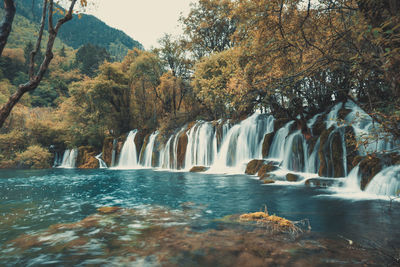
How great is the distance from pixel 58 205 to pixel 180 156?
16.0 m

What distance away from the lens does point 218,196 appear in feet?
32.9

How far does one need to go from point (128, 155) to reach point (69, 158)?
10.2 metres

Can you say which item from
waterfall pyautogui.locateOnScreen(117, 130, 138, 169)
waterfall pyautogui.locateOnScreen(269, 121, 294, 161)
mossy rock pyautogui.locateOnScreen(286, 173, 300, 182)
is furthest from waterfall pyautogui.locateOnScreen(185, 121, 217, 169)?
mossy rock pyautogui.locateOnScreen(286, 173, 300, 182)

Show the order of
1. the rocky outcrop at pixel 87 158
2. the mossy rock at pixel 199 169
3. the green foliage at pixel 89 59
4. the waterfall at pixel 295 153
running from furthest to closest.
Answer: the green foliage at pixel 89 59 → the rocky outcrop at pixel 87 158 → the mossy rock at pixel 199 169 → the waterfall at pixel 295 153

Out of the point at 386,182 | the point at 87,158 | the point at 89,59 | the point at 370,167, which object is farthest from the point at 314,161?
the point at 89,59

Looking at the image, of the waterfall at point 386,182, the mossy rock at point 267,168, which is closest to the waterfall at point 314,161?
the mossy rock at point 267,168

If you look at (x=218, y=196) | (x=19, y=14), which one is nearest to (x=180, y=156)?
(x=218, y=196)

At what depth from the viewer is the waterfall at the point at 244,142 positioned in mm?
19625

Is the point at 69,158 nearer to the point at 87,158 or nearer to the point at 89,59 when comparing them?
the point at 87,158

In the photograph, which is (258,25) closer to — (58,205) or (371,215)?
(371,215)

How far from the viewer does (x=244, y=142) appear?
20141mm

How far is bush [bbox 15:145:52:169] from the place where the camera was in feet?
99.8

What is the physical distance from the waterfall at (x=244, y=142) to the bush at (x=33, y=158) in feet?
80.4

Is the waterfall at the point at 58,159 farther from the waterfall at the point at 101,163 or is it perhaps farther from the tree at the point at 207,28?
the tree at the point at 207,28
